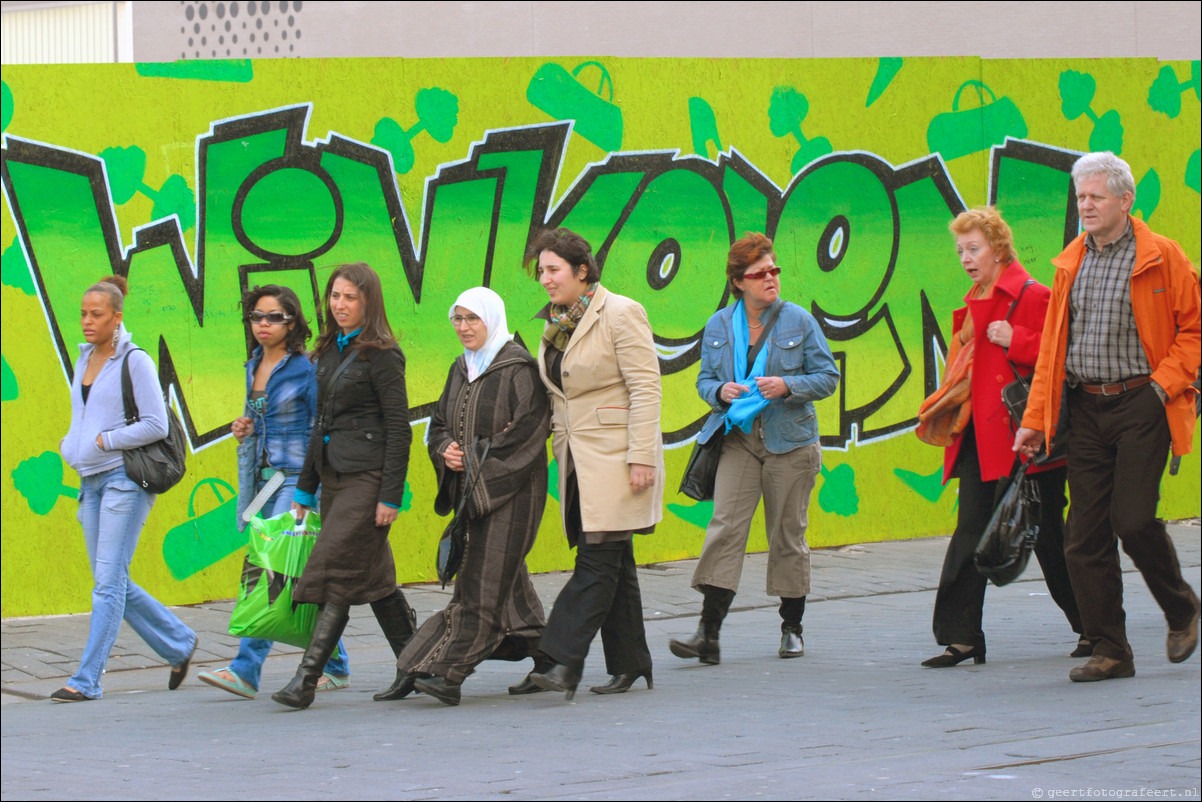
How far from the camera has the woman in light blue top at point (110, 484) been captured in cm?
732

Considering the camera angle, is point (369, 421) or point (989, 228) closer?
point (369, 421)

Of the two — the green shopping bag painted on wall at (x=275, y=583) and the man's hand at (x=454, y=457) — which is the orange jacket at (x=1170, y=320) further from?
the green shopping bag painted on wall at (x=275, y=583)

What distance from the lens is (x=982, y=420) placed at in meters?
7.21

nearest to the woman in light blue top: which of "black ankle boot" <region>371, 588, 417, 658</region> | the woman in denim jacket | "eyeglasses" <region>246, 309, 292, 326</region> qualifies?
the woman in denim jacket

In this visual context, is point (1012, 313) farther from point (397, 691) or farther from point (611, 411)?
point (397, 691)

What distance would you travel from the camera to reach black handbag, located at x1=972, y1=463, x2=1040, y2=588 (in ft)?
22.6

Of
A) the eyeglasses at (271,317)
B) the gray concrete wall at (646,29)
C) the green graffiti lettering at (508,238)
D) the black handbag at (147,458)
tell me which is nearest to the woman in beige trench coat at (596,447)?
the eyeglasses at (271,317)

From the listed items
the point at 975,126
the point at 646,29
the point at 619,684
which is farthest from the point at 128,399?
the point at 646,29

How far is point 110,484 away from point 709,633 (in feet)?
9.29

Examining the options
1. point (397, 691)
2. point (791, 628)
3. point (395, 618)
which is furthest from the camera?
point (791, 628)

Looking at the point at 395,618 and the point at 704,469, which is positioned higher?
the point at 704,469

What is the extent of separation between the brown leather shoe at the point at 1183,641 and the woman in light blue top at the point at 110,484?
170 inches

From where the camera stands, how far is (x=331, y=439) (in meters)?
6.90

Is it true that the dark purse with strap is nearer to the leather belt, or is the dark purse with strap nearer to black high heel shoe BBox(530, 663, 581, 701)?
black high heel shoe BBox(530, 663, 581, 701)
